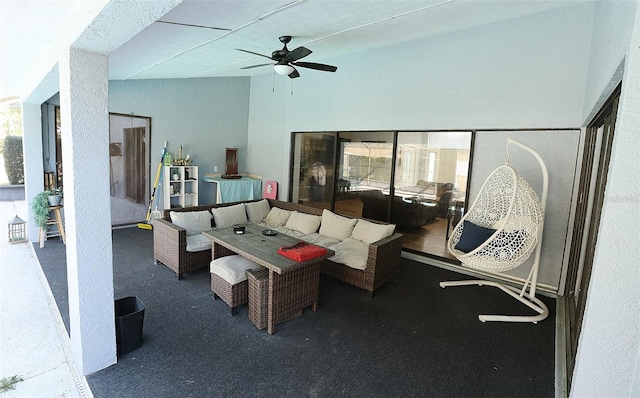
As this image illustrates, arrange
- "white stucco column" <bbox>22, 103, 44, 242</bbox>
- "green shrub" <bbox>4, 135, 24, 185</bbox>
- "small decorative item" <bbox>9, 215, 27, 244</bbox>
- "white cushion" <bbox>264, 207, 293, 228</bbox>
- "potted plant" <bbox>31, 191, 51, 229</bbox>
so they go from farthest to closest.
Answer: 1. "green shrub" <bbox>4, 135, 24, 185</bbox>
2. "white cushion" <bbox>264, 207, 293, 228</bbox>
3. "small decorative item" <bbox>9, 215, 27, 244</bbox>
4. "white stucco column" <bbox>22, 103, 44, 242</bbox>
5. "potted plant" <bbox>31, 191, 51, 229</bbox>

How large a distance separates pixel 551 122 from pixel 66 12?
15.4ft

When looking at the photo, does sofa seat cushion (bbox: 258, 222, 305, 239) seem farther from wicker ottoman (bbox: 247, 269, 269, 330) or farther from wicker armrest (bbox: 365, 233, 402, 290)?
wicker ottoman (bbox: 247, 269, 269, 330)

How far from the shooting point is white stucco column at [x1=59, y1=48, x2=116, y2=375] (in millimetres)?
2002

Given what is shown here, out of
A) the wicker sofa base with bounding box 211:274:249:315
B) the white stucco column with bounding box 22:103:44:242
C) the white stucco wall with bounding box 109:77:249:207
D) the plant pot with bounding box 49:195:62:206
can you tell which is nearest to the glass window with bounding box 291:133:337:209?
the white stucco wall with bounding box 109:77:249:207

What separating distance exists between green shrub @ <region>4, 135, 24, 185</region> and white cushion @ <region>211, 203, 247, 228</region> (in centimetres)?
626

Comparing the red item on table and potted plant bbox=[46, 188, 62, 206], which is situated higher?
potted plant bbox=[46, 188, 62, 206]

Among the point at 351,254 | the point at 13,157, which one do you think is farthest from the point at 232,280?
the point at 13,157

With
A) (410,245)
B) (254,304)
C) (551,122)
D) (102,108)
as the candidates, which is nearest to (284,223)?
(410,245)

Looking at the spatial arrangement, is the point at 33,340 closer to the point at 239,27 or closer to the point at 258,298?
the point at 258,298

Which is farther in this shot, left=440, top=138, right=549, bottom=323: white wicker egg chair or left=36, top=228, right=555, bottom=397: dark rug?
left=440, top=138, right=549, bottom=323: white wicker egg chair

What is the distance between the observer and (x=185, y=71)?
536cm

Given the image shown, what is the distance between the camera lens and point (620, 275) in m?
1.21

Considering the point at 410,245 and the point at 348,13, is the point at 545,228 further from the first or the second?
the point at 348,13

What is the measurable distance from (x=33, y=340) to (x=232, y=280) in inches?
63.1
